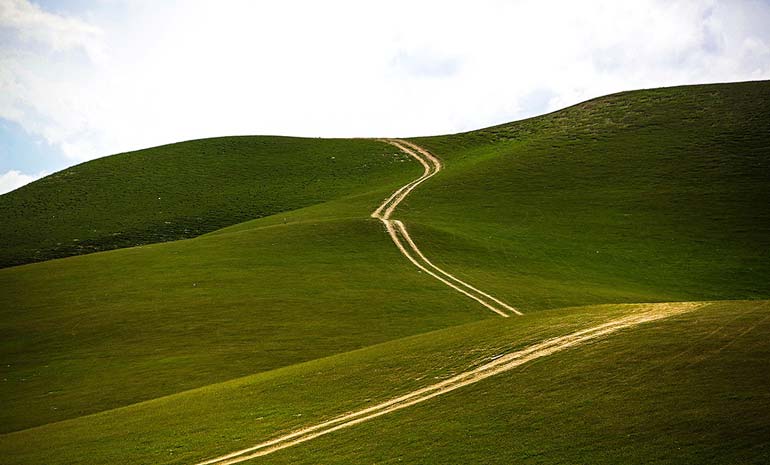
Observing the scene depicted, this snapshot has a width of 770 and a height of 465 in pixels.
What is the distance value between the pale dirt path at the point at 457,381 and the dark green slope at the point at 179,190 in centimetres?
5009

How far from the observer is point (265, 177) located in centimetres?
7888

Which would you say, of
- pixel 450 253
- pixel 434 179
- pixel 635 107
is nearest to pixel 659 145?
pixel 635 107

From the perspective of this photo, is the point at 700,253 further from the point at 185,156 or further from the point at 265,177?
the point at 185,156

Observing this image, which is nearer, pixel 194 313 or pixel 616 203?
pixel 194 313

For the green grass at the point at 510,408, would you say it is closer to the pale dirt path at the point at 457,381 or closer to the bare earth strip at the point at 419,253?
the pale dirt path at the point at 457,381

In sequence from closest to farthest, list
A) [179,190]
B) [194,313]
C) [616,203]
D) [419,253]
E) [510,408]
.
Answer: [510,408] → [194,313] → [419,253] → [616,203] → [179,190]

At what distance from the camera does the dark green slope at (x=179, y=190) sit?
6300 centimetres

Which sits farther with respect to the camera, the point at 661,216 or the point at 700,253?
the point at 661,216

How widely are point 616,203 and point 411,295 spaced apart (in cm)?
2663

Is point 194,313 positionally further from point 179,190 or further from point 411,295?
point 179,190

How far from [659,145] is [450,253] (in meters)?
35.0

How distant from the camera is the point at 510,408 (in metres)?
12.7

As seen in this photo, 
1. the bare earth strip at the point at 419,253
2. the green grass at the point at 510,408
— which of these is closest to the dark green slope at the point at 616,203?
the bare earth strip at the point at 419,253

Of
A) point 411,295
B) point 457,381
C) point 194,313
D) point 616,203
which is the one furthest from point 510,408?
point 616,203
